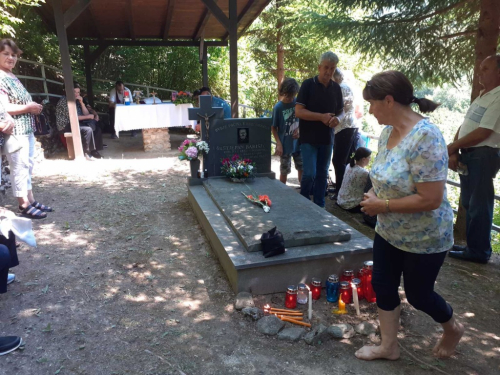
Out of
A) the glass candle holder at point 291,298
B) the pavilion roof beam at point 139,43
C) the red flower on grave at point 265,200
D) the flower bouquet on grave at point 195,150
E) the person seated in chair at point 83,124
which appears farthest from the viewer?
the pavilion roof beam at point 139,43

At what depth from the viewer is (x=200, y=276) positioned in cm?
357

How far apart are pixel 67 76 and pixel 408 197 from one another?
7.41 m

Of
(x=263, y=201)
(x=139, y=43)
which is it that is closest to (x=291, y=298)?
(x=263, y=201)

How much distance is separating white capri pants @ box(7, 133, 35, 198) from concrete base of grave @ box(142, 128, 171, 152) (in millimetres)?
4588

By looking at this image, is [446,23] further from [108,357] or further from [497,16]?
[108,357]

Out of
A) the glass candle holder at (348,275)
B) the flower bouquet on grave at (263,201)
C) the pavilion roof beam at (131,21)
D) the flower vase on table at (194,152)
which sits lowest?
the glass candle holder at (348,275)

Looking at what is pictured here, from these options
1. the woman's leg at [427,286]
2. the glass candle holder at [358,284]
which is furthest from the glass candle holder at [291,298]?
the woman's leg at [427,286]

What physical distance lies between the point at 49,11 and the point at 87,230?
6595 mm

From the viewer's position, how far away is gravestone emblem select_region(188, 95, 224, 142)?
5.35m

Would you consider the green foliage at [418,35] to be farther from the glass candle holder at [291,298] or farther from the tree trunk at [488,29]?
the glass candle holder at [291,298]

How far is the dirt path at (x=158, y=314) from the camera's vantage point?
8.02 ft

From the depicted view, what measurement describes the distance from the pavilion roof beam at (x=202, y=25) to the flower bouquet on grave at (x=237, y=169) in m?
5.35

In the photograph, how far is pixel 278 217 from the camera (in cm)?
389

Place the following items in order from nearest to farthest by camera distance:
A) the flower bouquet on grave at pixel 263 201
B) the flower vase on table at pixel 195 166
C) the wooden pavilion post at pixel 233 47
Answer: the flower bouquet on grave at pixel 263 201
the flower vase on table at pixel 195 166
the wooden pavilion post at pixel 233 47
